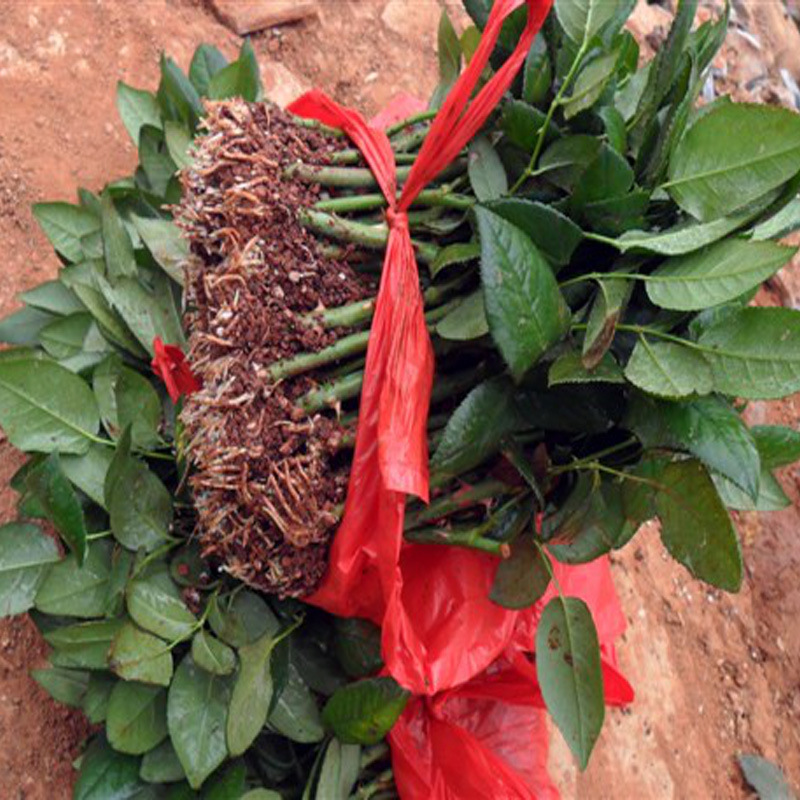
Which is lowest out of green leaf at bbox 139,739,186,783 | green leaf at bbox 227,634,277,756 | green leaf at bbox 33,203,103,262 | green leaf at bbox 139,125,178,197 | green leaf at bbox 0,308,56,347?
green leaf at bbox 139,739,186,783

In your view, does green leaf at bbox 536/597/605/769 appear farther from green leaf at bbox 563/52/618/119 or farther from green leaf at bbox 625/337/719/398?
green leaf at bbox 563/52/618/119

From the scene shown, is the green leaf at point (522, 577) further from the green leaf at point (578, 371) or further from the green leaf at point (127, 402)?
the green leaf at point (127, 402)

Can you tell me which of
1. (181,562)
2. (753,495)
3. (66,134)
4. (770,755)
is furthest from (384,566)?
Answer: (770,755)

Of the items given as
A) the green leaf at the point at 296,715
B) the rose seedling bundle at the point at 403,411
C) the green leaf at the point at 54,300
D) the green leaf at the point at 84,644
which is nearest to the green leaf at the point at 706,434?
the rose seedling bundle at the point at 403,411

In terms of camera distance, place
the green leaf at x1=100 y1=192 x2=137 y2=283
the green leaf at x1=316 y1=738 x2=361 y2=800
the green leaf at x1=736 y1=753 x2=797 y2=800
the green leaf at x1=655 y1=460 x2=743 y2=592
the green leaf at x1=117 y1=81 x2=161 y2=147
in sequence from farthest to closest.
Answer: the green leaf at x1=736 y1=753 x2=797 y2=800
the green leaf at x1=117 y1=81 x2=161 y2=147
the green leaf at x1=100 y1=192 x2=137 y2=283
the green leaf at x1=316 y1=738 x2=361 y2=800
the green leaf at x1=655 y1=460 x2=743 y2=592

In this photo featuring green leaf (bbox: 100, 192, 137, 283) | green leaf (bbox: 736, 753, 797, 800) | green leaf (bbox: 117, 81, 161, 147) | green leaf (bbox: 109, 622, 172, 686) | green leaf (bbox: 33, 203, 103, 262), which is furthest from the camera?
green leaf (bbox: 736, 753, 797, 800)

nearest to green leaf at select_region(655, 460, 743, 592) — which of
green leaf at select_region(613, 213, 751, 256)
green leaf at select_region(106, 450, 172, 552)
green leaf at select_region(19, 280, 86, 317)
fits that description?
green leaf at select_region(613, 213, 751, 256)
